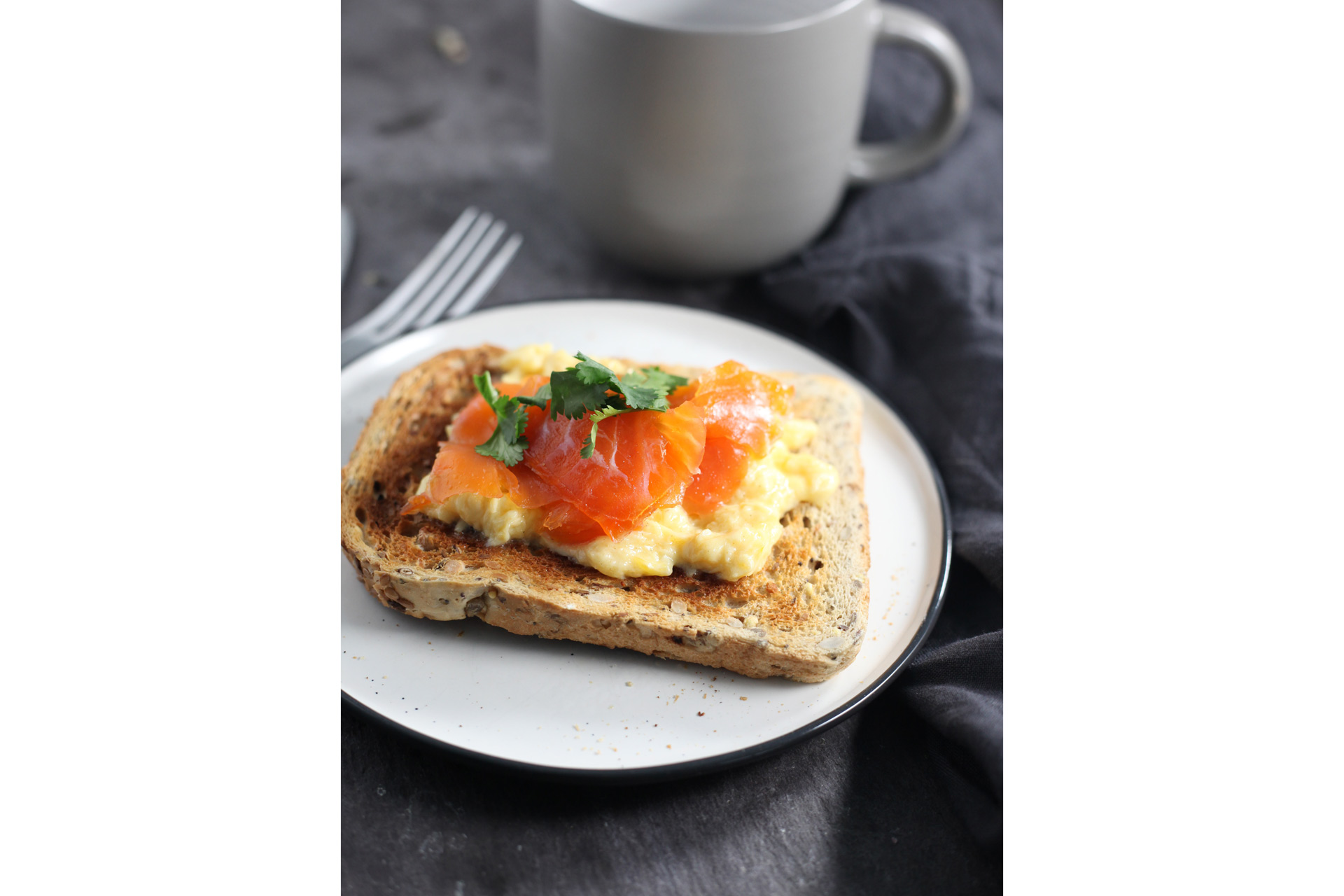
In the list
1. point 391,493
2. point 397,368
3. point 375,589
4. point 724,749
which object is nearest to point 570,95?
point 397,368

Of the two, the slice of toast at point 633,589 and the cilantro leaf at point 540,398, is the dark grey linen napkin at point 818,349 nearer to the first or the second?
the slice of toast at point 633,589

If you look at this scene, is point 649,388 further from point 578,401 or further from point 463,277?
point 463,277

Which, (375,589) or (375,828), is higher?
(375,589)

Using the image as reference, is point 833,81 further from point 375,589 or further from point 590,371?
point 375,589

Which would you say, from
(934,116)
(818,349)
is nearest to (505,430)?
(818,349)

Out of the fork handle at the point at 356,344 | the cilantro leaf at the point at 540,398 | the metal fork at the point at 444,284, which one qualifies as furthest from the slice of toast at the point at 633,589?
the metal fork at the point at 444,284
